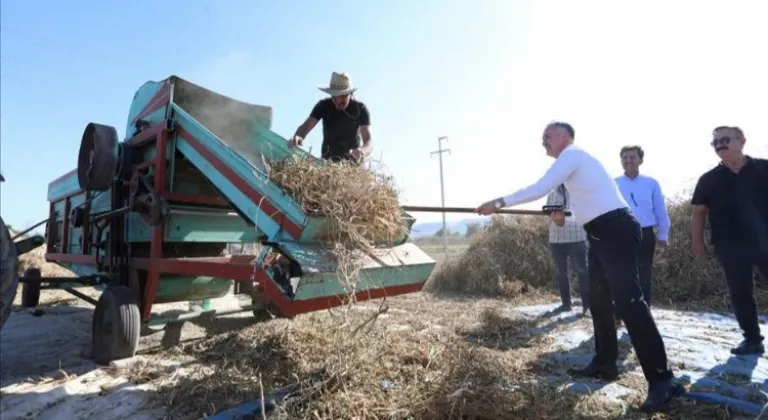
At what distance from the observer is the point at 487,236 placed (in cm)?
982

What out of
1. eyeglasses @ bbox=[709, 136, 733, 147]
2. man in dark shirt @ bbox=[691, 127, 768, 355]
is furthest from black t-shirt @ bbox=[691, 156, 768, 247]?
eyeglasses @ bbox=[709, 136, 733, 147]

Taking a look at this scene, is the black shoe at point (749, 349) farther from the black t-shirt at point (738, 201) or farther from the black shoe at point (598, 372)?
the black shoe at point (598, 372)

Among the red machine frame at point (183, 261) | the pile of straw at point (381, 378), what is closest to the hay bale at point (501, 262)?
the pile of straw at point (381, 378)

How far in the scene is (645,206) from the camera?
4484 millimetres

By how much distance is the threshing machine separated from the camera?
8.82 feet

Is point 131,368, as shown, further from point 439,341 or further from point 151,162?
point 439,341

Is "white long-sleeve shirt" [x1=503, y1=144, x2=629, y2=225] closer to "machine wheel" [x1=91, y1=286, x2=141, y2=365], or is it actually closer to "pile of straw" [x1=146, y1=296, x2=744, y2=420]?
"pile of straw" [x1=146, y1=296, x2=744, y2=420]

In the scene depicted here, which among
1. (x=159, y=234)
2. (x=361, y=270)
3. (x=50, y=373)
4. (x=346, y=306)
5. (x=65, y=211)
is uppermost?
(x=65, y=211)

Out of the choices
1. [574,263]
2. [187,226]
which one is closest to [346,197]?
[187,226]

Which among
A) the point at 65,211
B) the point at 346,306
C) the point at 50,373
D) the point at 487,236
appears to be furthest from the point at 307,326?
the point at 487,236

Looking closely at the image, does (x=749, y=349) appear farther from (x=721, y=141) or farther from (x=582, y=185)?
(x=582, y=185)

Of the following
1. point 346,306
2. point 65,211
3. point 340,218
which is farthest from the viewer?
point 65,211

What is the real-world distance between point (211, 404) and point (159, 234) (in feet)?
6.07

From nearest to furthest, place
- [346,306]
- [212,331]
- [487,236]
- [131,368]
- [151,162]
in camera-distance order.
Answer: [346,306]
[131,368]
[151,162]
[212,331]
[487,236]
